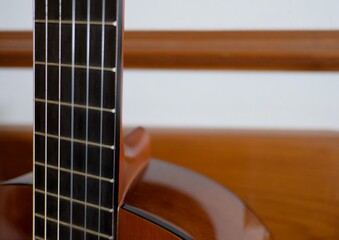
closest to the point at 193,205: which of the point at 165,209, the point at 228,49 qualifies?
the point at 165,209

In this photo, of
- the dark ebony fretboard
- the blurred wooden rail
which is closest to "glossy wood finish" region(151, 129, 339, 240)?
the blurred wooden rail

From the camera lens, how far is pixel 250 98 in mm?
628

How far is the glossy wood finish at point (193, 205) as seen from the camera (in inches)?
15.6

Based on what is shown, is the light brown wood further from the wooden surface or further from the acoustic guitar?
the wooden surface

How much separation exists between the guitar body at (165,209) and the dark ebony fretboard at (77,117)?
2 cm

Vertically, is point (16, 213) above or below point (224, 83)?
below

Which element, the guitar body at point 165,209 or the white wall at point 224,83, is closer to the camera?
the guitar body at point 165,209

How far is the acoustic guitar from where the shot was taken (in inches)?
15.0

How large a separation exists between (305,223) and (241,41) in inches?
11.7

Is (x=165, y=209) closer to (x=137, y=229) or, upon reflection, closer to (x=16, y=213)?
(x=137, y=229)

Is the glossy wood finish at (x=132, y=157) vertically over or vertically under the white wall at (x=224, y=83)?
under

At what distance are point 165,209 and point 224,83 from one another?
28 centimetres

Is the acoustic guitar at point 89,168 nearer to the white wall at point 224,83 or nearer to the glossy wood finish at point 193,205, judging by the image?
the glossy wood finish at point 193,205

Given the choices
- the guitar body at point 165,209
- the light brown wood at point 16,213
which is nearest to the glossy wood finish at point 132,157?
the guitar body at point 165,209
